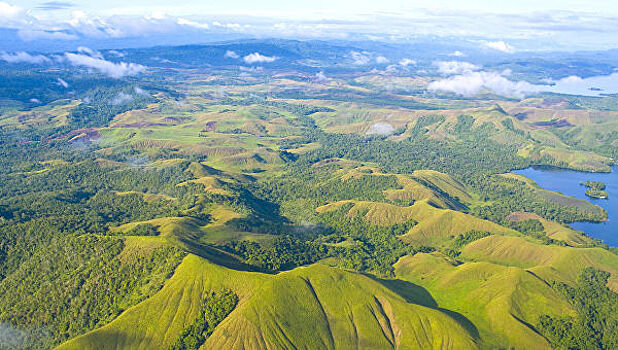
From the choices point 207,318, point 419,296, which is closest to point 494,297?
point 419,296

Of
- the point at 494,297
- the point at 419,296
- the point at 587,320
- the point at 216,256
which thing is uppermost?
the point at 216,256

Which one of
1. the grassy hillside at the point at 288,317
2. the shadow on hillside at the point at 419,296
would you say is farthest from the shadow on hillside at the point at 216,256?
the shadow on hillside at the point at 419,296

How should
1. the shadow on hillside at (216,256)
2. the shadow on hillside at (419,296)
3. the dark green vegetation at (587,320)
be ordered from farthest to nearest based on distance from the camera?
1. the shadow on hillside at (216,256)
2. the shadow on hillside at (419,296)
3. the dark green vegetation at (587,320)

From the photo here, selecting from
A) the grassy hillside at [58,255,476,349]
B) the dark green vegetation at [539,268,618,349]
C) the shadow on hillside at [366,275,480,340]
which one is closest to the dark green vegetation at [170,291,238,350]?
the grassy hillside at [58,255,476,349]

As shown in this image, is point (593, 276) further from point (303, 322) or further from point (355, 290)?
point (303, 322)

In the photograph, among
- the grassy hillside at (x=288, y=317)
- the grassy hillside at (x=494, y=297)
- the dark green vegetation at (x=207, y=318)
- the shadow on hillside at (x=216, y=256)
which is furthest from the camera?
the shadow on hillside at (x=216, y=256)

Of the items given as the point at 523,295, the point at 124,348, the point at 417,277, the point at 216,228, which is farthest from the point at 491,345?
the point at 216,228

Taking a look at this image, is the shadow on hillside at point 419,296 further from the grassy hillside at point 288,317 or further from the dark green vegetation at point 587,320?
the dark green vegetation at point 587,320

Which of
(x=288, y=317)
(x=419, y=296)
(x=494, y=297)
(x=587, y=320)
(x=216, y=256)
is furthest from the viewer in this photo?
(x=216, y=256)

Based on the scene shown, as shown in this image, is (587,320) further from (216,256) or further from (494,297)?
(216,256)
